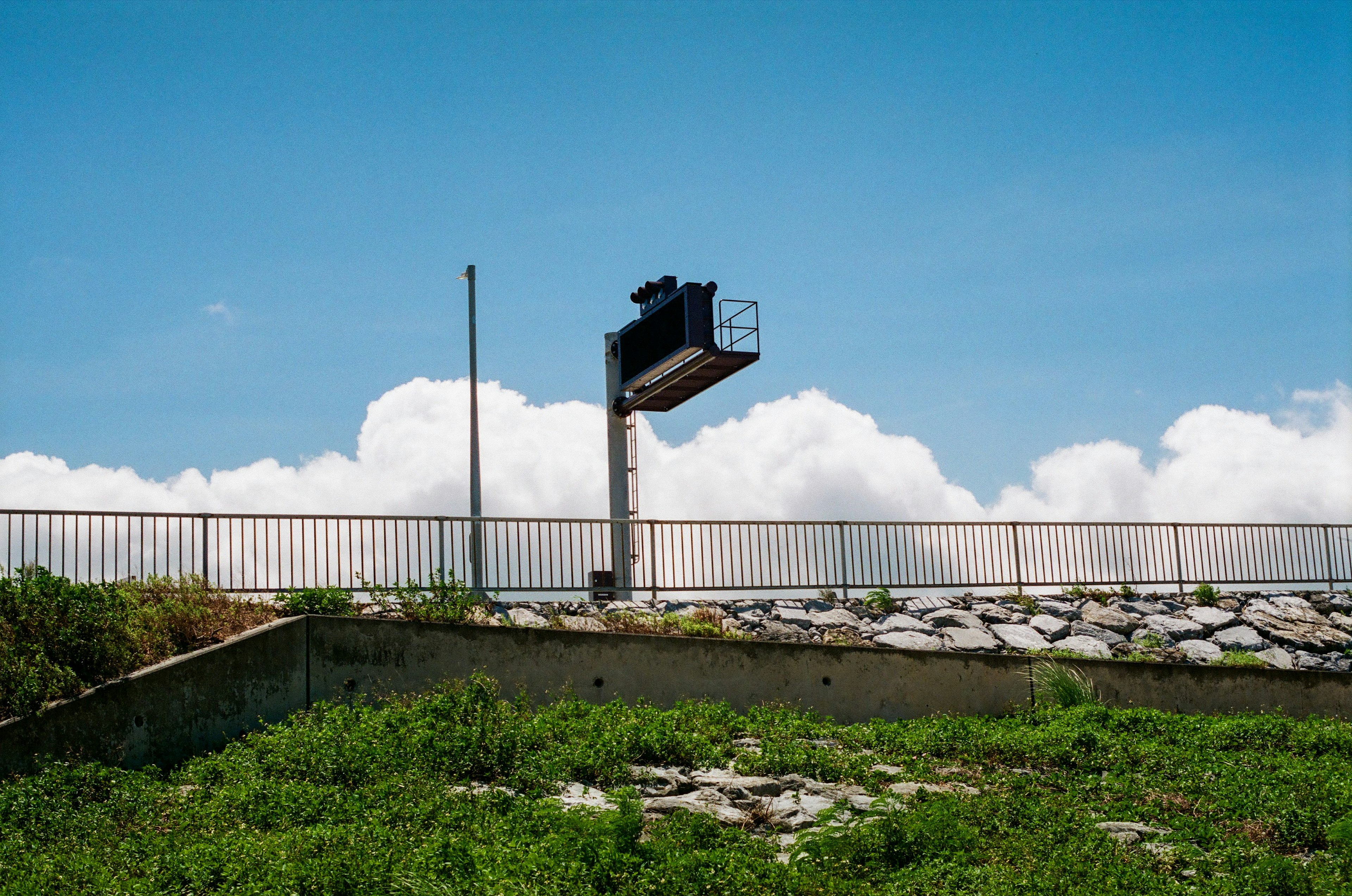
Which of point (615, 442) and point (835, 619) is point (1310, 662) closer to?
point (835, 619)

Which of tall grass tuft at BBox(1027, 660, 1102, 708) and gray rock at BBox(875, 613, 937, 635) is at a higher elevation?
gray rock at BBox(875, 613, 937, 635)

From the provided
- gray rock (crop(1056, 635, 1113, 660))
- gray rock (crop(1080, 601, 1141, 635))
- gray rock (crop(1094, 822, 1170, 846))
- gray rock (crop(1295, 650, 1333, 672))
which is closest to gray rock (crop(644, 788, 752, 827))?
gray rock (crop(1094, 822, 1170, 846))

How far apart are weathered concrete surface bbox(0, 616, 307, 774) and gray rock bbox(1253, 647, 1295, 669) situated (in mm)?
15512

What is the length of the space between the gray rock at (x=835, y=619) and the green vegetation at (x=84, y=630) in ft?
29.1

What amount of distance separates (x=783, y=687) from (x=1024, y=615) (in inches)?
315

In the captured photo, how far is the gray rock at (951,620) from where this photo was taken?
19.2 m

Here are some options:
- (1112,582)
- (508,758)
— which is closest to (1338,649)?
(1112,582)

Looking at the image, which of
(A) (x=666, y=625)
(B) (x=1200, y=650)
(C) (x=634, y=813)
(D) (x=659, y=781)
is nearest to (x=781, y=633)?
(A) (x=666, y=625)

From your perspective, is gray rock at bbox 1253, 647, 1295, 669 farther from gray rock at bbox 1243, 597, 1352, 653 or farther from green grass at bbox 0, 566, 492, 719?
green grass at bbox 0, 566, 492, 719

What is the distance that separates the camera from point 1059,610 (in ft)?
68.0

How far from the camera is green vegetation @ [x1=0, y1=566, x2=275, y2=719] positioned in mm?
10438

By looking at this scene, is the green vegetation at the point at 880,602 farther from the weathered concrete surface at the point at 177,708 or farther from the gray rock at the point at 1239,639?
the weathered concrete surface at the point at 177,708

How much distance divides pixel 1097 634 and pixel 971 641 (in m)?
2.90

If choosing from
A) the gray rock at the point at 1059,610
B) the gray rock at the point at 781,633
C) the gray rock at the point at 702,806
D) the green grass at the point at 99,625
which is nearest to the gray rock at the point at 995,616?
the gray rock at the point at 1059,610
